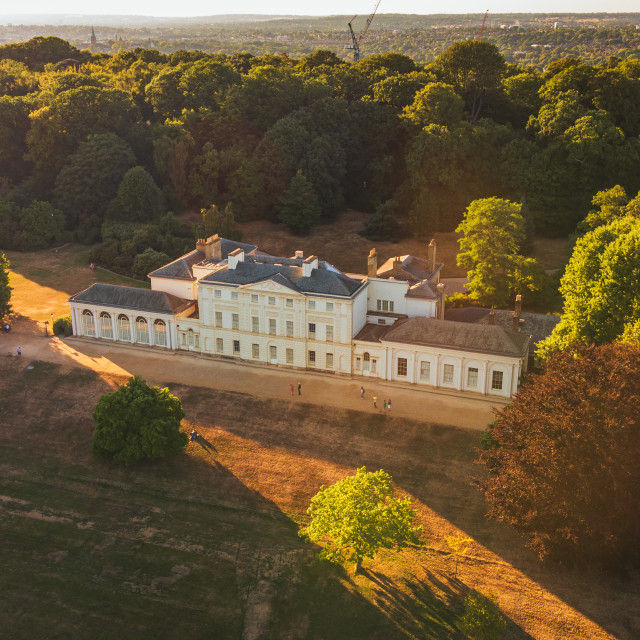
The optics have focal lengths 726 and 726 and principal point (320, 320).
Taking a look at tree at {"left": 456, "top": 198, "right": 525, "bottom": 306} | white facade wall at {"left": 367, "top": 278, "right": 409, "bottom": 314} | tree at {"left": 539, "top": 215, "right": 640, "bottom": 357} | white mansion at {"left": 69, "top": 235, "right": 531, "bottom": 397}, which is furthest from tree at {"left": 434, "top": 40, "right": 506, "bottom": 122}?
tree at {"left": 539, "top": 215, "right": 640, "bottom": 357}

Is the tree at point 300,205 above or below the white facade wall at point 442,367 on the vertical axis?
above

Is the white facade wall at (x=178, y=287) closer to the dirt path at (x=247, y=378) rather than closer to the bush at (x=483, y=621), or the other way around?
the dirt path at (x=247, y=378)

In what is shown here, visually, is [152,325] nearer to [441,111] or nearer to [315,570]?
[315,570]

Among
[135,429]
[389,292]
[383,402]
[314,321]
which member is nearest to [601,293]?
[383,402]

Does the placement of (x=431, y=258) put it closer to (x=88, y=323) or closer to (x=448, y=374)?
(x=448, y=374)

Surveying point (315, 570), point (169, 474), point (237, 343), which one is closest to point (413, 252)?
point (237, 343)

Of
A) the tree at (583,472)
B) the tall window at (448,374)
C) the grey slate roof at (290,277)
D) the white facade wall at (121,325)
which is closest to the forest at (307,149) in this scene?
the white facade wall at (121,325)
